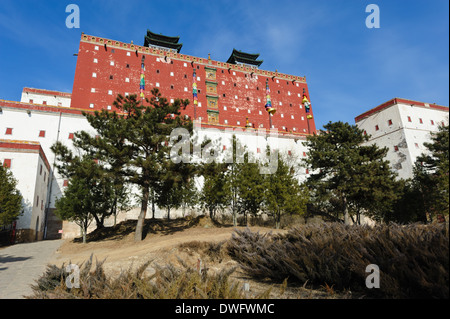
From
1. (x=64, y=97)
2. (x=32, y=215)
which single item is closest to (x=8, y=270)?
(x=32, y=215)

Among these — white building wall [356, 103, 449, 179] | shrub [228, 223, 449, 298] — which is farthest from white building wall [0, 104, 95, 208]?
white building wall [356, 103, 449, 179]

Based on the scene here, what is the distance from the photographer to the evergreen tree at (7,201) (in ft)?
65.2

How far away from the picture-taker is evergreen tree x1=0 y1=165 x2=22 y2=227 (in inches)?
782

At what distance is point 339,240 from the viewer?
5543 millimetres

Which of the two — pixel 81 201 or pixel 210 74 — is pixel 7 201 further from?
pixel 210 74

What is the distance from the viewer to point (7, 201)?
2038 centimetres

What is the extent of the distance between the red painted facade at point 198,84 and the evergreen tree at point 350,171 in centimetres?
1835

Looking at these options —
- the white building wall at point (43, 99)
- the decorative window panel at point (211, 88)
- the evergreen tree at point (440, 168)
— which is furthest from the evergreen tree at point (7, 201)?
the white building wall at point (43, 99)

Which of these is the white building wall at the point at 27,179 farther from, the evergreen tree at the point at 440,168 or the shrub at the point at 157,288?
the evergreen tree at the point at 440,168

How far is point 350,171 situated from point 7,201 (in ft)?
94.4

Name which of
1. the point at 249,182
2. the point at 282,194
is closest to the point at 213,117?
the point at 249,182

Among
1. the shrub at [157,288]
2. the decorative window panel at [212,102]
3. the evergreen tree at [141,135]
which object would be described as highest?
the decorative window panel at [212,102]

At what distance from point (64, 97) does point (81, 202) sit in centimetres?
4899
